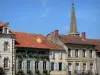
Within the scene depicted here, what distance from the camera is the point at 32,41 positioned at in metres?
56.7

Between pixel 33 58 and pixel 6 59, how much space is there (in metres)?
5.60

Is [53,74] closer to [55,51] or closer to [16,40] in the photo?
[55,51]

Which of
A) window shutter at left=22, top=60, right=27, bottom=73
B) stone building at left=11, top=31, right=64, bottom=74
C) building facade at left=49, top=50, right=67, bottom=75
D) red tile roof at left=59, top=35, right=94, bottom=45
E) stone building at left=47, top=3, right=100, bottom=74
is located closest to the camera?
stone building at left=11, top=31, right=64, bottom=74

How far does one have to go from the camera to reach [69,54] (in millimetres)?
60250

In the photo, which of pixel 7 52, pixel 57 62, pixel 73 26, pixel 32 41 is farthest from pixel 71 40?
pixel 73 26

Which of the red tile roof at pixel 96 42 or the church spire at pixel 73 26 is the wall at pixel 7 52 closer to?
the red tile roof at pixel 96 42

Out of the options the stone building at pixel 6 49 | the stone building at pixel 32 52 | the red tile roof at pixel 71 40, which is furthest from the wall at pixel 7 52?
the red tile roof at pixel 71 40

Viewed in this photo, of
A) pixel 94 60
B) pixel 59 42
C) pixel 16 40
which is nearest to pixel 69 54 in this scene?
pixel 59 42

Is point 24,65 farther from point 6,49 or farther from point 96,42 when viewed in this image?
point 96,42

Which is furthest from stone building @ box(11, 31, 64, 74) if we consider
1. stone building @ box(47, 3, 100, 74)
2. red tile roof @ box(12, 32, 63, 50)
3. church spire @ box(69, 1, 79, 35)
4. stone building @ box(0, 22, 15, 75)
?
church spire @ box(69, 1, 79, 35)

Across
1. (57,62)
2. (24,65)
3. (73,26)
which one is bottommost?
(24,65)

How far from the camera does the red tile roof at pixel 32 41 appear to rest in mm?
54125

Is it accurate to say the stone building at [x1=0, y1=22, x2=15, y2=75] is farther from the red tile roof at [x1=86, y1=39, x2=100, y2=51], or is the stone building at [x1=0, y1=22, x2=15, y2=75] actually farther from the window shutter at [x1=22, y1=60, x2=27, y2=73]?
the red tile roof at [x1=86, y1=39, x2=100, y2=51]

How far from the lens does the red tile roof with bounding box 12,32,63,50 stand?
54.1 m
